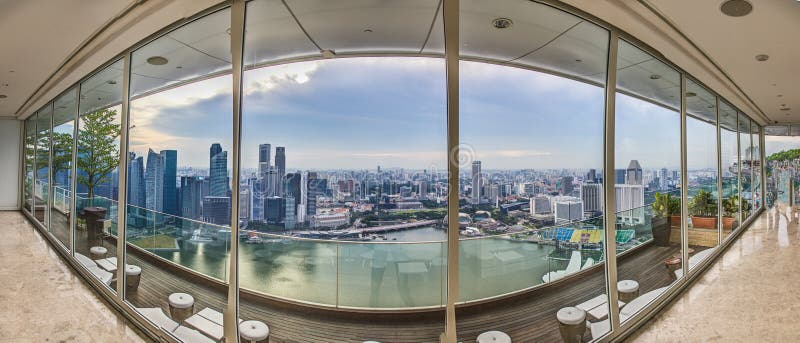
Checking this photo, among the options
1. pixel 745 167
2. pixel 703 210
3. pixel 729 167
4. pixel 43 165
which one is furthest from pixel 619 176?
pixel 43 165

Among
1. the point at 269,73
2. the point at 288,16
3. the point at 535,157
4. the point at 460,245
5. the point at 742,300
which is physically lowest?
the point at 742,300

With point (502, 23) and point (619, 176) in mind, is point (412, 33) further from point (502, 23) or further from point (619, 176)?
point (619, 176)

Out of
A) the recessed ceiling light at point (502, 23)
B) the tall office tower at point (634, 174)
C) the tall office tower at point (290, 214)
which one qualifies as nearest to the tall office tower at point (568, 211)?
the tall office tower at point (634, 174)

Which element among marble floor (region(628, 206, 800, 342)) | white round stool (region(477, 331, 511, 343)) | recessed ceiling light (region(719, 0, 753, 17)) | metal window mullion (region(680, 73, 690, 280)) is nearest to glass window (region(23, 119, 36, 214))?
white round stool (region(477, 331, 511, 343))

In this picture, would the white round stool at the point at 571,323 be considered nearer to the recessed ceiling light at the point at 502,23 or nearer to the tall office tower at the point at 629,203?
the tall office tower at the point at 629,203

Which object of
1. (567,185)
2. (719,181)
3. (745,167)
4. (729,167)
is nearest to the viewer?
(567,185)

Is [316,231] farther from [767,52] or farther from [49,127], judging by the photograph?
[49,127]

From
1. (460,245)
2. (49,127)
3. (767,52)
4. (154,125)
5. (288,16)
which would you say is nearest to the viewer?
(460,245)

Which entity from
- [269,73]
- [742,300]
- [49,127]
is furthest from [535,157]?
[49,127]
